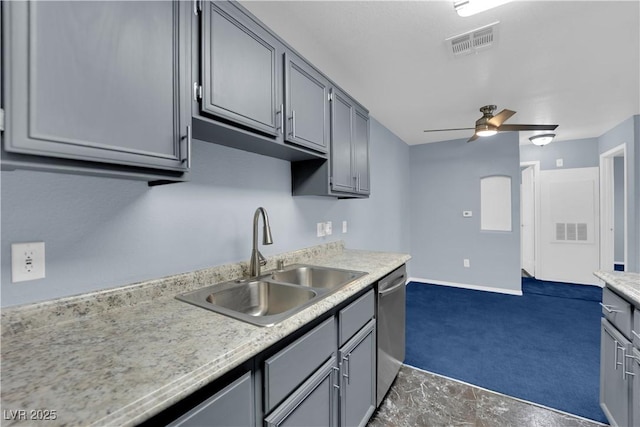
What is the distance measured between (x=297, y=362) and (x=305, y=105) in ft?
4.61

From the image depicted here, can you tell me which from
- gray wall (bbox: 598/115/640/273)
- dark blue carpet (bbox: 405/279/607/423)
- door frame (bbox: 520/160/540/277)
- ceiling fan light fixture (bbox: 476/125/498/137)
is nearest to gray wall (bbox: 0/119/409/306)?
dark blue carpet (bbox: 405/279/607/423)

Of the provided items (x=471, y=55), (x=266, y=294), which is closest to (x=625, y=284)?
(x=471, y=55)

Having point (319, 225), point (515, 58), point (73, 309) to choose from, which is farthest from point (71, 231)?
point (515, 58)

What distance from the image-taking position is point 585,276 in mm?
4727

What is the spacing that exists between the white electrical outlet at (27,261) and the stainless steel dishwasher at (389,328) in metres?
1.61

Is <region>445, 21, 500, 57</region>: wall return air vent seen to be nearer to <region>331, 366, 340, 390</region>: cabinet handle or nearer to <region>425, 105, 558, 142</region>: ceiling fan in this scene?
<region>425, 105, 558, 142</region>: ceiling fan

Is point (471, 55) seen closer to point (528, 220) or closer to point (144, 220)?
point (144, 220)

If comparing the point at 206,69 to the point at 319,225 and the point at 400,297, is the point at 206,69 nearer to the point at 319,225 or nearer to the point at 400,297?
the point at 319,225

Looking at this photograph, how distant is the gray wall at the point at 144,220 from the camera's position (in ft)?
3.03

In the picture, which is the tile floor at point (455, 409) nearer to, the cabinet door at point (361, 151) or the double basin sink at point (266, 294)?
the double basin sink at point (266, 294)

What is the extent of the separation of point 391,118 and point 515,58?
1554 mm

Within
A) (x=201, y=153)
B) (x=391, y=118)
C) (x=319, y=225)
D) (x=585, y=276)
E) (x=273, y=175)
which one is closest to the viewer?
(x=201, y=153)

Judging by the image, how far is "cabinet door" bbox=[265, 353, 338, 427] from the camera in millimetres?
974

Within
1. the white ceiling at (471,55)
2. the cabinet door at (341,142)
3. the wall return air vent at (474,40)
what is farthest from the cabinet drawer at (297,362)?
the wall return air vent at (474,40)
